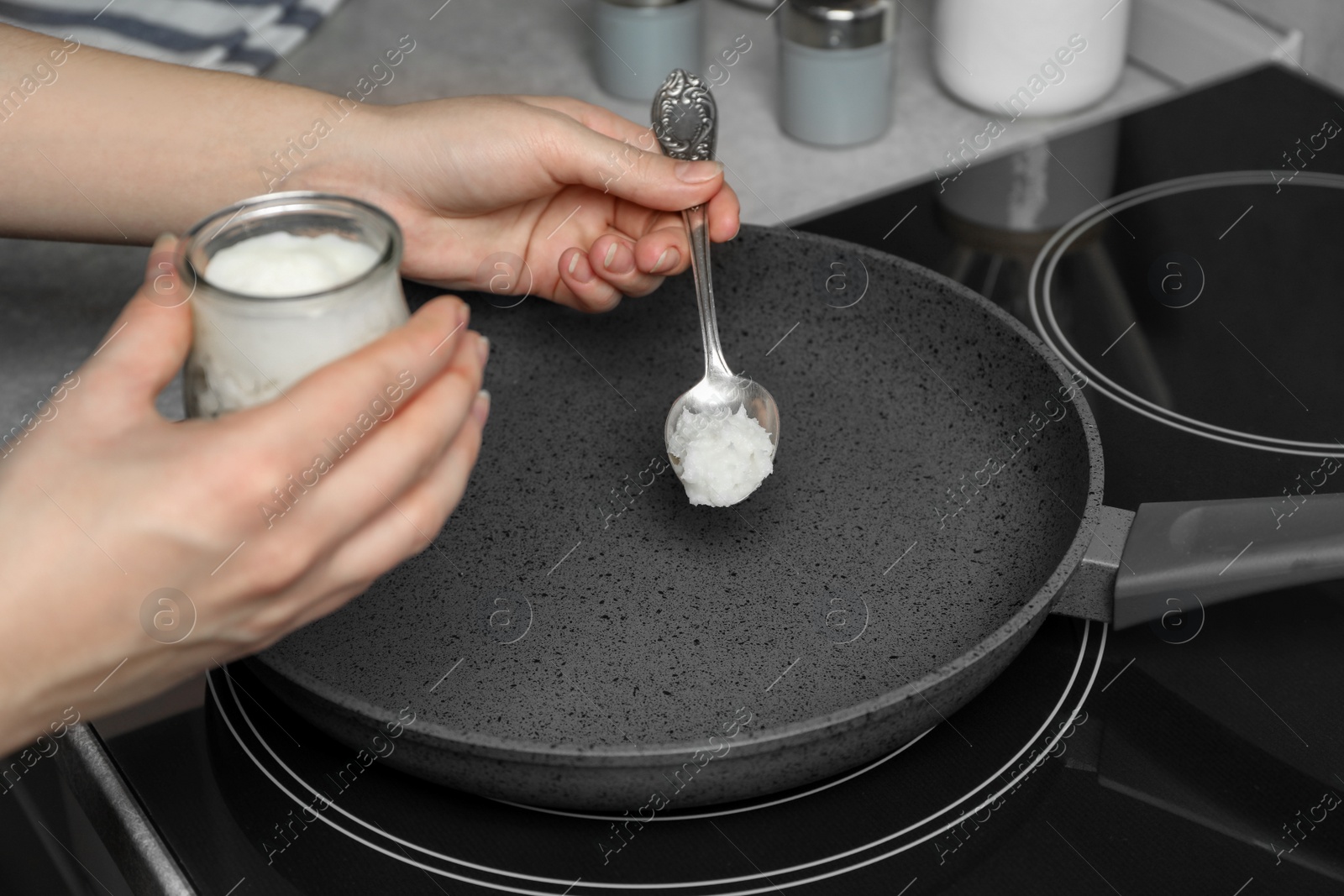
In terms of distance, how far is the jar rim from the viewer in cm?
43

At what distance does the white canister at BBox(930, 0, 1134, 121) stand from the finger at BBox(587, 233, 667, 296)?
1.61ft

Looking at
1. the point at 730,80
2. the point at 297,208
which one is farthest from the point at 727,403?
the point at 730,80

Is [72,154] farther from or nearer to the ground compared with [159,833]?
farther from the ground

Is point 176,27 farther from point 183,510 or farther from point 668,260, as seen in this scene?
point 183,510

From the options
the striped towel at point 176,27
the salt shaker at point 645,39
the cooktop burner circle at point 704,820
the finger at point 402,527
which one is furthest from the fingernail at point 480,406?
the striped towel at point 176,27

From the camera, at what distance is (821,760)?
1.62 ft

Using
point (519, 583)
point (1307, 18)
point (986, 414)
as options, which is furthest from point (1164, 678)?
point (1307, 18)

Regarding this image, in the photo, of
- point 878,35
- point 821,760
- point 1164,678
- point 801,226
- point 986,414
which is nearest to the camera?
point 821,760

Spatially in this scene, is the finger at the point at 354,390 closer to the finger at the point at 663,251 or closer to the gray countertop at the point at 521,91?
the finger at the point at 663,251

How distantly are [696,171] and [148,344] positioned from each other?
13.7 inches

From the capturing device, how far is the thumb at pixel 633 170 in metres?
0.70

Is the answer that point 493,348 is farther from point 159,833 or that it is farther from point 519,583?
point 159,833

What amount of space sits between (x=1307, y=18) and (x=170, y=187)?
3.23ft

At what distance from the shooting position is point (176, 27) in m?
1.21
